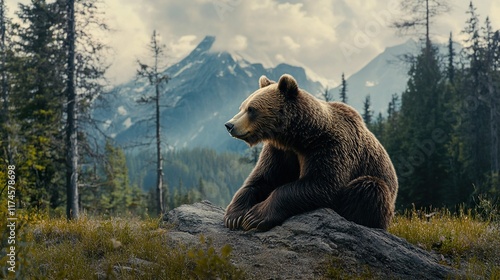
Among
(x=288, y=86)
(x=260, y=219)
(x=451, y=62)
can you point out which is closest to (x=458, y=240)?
(x=260, y=219)

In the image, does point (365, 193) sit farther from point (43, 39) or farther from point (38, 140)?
point (43, 39)

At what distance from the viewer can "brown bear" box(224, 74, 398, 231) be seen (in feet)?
18.9

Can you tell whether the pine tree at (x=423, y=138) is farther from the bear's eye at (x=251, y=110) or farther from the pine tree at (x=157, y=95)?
the bear's eye at (x=251, y=110)

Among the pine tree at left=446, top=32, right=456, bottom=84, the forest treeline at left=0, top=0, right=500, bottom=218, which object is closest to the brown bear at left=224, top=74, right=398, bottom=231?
the forest treeline at left=0, top=0, right=500, bottom=218

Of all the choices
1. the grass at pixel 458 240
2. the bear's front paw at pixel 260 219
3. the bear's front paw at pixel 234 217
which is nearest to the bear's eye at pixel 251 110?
the bear's front paw at pixel 260 219

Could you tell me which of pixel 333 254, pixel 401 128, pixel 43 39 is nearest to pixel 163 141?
pixel 43 39

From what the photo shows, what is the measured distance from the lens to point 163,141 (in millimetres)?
27453

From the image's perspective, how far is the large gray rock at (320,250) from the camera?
5.14 m

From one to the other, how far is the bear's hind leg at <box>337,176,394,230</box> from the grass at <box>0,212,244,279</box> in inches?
67.5

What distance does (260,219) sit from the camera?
6.00 meters

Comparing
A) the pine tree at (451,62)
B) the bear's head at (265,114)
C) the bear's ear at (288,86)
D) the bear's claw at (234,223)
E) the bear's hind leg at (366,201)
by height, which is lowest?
the bear's claw at (234,223)

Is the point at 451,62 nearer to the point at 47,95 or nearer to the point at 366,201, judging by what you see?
the point at 47,95

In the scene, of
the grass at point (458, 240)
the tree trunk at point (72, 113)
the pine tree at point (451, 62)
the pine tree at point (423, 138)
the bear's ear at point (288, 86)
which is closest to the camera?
the bear's ear at point (288, 86)

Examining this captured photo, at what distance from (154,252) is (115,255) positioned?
1.51 ft
